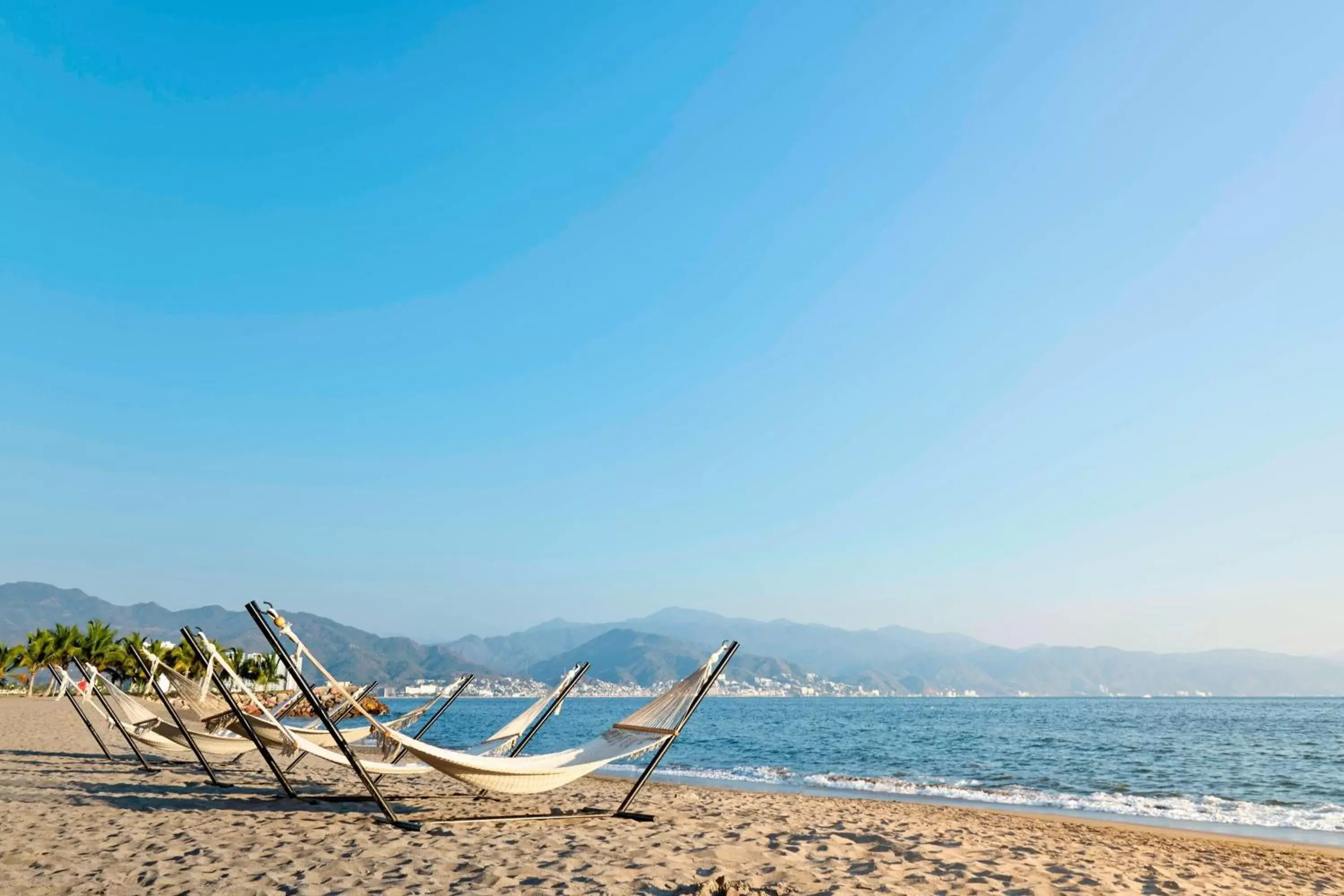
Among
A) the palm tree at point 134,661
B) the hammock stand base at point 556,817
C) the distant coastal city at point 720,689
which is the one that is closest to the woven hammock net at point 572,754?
the hammock stand base at point 556,817

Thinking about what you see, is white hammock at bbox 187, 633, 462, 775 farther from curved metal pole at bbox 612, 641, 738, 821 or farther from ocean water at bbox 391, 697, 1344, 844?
ocean water at bbox 391, 697, 1344, 844

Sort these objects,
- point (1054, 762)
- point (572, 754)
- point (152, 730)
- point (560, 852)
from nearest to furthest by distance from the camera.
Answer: point (560, 852)
point (572, 754)
point (152, 730)
point (1054, 762)

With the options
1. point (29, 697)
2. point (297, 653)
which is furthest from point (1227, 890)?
point (29, 697)

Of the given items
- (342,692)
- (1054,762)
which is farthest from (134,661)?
(342,692)

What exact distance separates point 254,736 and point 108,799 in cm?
200

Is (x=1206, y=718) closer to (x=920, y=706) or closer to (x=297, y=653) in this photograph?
(x=920, y=706)

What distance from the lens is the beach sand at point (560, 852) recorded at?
518cm

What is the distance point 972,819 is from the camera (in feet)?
35.8

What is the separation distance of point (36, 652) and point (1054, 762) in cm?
5169

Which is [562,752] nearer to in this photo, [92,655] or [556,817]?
[556,817]

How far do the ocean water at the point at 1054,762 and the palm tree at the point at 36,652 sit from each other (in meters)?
22.5

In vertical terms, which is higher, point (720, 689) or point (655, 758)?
point (655, 758)

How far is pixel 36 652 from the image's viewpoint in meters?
45.7

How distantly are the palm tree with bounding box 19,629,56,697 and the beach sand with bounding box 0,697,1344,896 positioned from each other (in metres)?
45.1
